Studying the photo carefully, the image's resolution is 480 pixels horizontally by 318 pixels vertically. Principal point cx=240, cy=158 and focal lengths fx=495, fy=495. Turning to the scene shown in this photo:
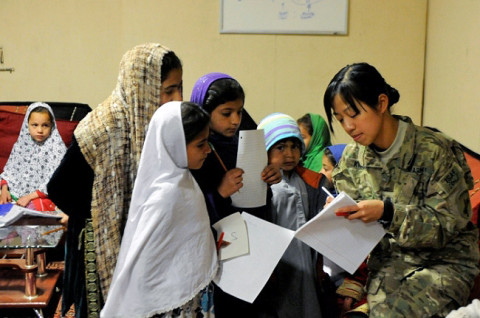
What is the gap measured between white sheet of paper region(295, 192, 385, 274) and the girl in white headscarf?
236cm

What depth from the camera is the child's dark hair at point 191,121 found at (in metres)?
1.53

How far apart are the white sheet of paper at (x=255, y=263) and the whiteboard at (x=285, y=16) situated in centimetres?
241

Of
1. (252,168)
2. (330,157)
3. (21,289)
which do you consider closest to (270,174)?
(252,168)

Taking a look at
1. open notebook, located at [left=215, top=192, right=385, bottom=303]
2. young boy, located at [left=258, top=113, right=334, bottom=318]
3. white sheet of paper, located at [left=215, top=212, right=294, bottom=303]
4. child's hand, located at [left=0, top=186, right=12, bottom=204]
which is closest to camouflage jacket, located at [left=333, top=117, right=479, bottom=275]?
open notebook, located at [left=215, top=192, right=385, bottom=303]

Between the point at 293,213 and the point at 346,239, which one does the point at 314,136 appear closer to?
the point at 293,213

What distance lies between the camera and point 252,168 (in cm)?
171

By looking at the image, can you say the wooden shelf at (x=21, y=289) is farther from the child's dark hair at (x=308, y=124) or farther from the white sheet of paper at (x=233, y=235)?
the child's dark hair at (x=308, y=124)

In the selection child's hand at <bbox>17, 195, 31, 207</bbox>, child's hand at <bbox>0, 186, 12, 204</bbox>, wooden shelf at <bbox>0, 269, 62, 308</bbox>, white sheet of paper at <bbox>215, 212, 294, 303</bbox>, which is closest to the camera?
white sheet of paper at <bbox>215, 212, 294, 303</bbox>

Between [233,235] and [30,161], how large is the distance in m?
2.27

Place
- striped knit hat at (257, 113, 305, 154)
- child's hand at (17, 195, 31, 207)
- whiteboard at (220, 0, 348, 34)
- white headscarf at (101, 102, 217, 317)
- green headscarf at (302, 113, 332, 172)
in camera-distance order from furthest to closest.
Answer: whiteboard at (220, 0, 348, 34)
child's hand at (17, 195, 31, 207)
green headscarf at (302, 113, 332, 172)
striped knit hat at (257, 113, 305, 154)
white headscarf at (101, 102, 217, 317)

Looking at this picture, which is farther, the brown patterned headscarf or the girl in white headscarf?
the girl in white headscarf

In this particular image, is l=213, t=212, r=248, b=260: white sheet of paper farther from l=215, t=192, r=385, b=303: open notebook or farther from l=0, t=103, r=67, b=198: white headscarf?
l=0, t=103, r=67, b=198: white headscarf

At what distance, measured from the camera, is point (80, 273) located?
5.66 ft

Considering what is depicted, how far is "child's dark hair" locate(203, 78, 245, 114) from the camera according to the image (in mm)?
1759
